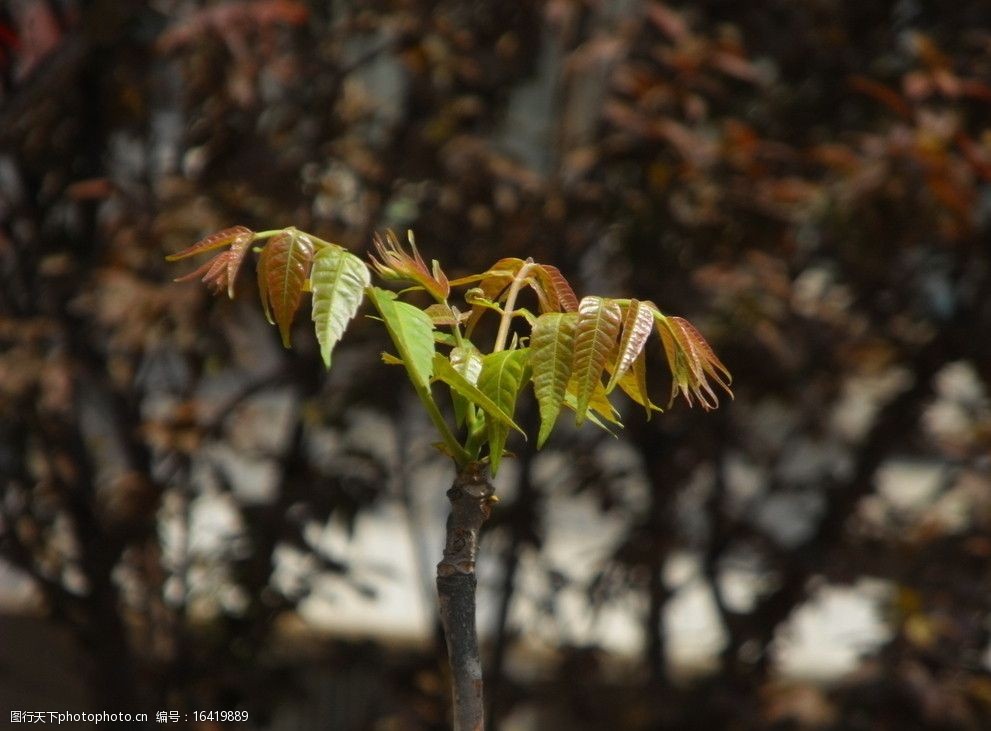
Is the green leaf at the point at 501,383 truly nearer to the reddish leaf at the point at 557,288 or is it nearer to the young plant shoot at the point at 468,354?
the young plant shoot at the point at 468,354

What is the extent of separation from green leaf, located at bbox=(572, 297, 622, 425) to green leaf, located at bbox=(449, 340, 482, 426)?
0.29ft

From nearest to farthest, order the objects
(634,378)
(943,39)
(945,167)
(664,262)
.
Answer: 1. (634,378)
2. (945,167)
3. (664,262)
4. (943,39)

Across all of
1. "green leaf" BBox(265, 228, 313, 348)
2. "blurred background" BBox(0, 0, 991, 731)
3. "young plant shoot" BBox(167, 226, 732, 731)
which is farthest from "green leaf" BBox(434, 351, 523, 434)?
"blurred background" BBox(0, 0, 991, 731)

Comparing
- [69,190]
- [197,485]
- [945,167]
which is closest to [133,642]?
[197,485]

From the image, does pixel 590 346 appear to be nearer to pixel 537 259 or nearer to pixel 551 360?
pixel 551 360

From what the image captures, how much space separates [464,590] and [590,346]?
0.77ft

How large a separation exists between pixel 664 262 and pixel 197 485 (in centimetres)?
145

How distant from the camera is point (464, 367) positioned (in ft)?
3.19

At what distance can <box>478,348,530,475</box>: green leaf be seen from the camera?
3.04ft

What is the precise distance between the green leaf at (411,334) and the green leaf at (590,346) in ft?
0.39

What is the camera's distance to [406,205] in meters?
3.07

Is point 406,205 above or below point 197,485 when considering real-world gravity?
above

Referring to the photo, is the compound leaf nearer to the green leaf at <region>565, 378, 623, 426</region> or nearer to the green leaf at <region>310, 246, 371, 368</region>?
the green leaf at <region>565, 378, 623, 426</region>

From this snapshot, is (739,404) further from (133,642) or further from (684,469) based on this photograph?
(133,642)
